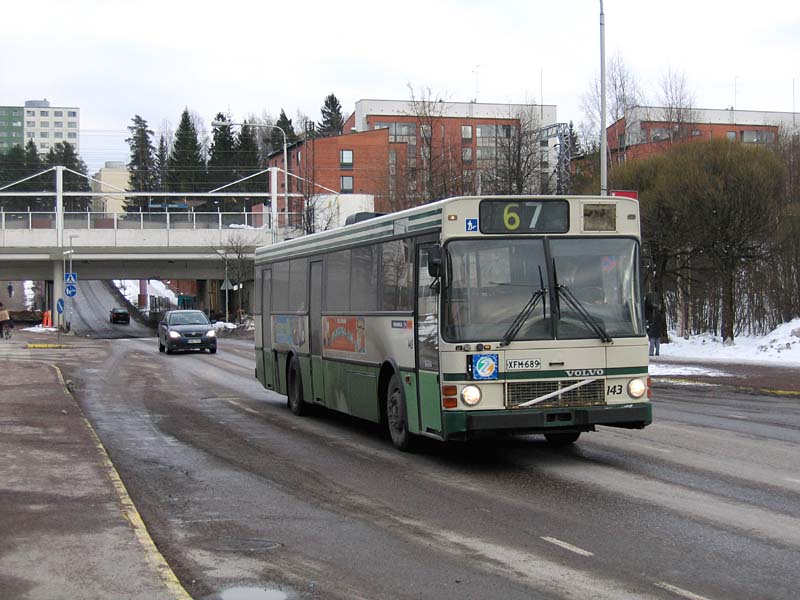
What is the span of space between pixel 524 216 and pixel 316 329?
5.36m

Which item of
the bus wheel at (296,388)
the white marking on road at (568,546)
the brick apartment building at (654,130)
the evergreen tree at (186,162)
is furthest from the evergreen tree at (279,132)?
the white marking on road at (568,546)

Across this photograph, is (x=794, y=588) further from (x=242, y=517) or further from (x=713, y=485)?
(x=242, y=517)

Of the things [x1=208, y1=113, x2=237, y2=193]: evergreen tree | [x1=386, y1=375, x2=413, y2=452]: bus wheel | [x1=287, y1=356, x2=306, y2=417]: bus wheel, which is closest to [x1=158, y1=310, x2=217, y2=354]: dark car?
[x1=287, y1=356, x2=306, y2=417]: bus wheel

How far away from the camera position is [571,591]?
20.6ft

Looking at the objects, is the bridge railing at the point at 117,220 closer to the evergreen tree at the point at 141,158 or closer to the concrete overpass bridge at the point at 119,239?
the concrete overpass bridge at the point at 119,239

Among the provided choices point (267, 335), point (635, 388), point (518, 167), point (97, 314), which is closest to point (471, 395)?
point (635, 388)

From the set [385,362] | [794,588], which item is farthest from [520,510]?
[385,362]

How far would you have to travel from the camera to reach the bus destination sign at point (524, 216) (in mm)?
11109

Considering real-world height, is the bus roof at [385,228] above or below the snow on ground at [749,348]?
above

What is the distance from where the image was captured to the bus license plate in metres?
10.7

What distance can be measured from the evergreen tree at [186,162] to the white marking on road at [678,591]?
109932 millimetres

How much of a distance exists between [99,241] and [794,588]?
203ft

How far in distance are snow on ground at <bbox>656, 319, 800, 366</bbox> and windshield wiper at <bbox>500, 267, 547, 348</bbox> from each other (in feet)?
52.2

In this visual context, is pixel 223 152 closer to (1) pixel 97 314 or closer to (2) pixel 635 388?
(1) pixel 97 314
